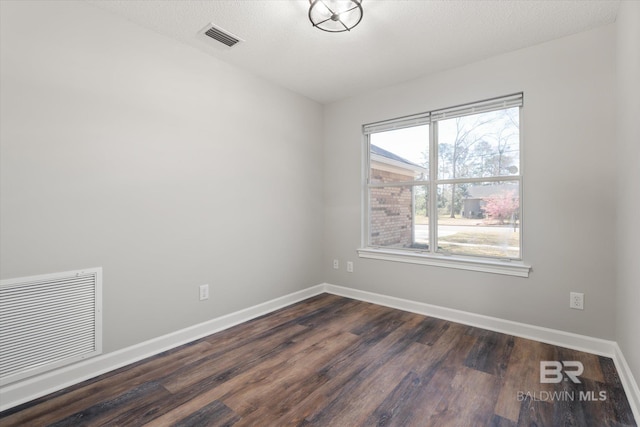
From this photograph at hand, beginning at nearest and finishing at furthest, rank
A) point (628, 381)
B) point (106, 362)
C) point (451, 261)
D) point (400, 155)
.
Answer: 1. point (628, 381)
2. point (106, 362)
3. point (451, 261)
4. point (400, 155)

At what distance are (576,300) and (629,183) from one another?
106cm

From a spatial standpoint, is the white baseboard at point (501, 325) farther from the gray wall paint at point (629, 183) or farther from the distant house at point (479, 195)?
the distant house at point (479, 195)

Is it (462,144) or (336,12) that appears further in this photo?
(462,144)

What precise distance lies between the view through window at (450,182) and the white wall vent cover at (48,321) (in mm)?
2782

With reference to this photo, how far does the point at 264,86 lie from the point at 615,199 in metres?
3.23

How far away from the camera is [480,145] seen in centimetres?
289

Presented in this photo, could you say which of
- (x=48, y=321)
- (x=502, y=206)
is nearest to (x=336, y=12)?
(x=502, y=206)

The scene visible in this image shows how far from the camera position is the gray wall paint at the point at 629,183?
5.39 feet

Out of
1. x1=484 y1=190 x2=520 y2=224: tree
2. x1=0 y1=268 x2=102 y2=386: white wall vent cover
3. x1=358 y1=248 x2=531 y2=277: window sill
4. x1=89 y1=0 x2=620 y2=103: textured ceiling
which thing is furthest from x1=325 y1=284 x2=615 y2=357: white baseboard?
x1=0 y1=268 x2=102 y2=386: white wall vent cover

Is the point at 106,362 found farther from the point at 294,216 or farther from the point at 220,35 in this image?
the point at 220,35

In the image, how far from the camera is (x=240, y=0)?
6.55 feet

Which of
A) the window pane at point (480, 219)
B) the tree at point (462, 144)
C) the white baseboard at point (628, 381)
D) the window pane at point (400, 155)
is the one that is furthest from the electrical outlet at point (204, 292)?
the white baseboard at point (628, 381)

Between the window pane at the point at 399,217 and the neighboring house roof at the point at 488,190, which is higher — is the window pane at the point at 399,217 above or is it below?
below

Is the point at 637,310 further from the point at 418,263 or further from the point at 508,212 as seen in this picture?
the point at 418,263
